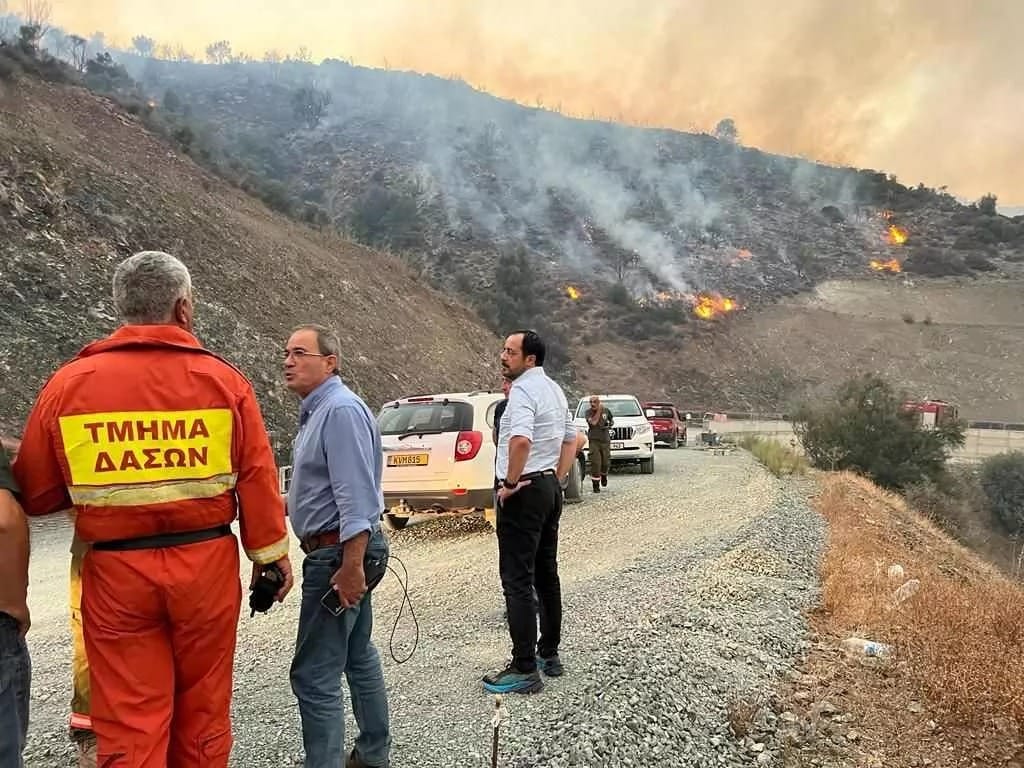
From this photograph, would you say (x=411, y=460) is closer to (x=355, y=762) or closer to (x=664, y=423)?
(x=355, y=762)

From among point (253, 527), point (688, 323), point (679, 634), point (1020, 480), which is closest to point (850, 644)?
point (679, 634)

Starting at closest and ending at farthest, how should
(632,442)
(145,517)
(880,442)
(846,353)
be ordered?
1. (145,517)
2. (632,442)
3. (880,442)
4. (846,353)

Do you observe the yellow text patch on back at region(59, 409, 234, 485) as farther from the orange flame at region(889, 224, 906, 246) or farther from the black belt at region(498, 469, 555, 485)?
the orange flame at region(889, 224, 906, 246)

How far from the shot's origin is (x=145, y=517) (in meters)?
2.35

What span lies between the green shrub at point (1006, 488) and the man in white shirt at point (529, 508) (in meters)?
27.1

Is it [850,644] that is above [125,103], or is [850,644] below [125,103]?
below

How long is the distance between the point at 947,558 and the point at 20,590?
12.5 m

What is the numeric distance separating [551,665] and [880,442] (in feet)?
69.2

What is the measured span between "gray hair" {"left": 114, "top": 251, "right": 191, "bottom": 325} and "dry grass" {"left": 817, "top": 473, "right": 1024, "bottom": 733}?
4349mm

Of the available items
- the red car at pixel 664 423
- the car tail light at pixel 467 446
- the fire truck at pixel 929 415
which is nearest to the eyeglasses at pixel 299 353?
the car tail light at pixel 467 446

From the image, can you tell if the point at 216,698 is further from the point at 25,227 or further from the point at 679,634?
the point at 25,227

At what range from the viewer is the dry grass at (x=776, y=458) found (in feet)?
61.1

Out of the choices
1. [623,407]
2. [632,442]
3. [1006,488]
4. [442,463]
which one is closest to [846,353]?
[1006,488]

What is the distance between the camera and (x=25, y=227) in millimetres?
18312
